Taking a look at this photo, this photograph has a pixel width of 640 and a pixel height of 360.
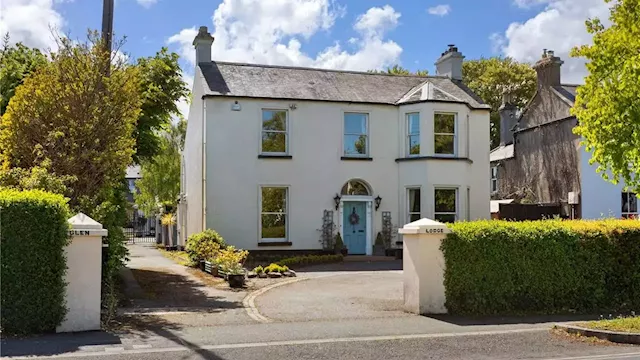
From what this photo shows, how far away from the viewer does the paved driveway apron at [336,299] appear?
38.0 feet

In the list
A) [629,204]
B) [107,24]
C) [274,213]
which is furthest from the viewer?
[629,204]

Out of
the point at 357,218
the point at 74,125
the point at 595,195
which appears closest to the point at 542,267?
the point at 74,125

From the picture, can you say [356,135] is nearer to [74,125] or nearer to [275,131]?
[275,131]

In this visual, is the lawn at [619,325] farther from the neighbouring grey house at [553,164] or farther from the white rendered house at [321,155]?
the neighbouring grey house at [553,164]

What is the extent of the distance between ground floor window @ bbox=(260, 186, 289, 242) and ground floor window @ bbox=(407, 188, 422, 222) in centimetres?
509

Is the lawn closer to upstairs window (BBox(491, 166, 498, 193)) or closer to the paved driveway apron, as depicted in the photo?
the paved driveway apron

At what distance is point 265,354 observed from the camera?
27.3 ft

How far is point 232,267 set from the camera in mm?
16094


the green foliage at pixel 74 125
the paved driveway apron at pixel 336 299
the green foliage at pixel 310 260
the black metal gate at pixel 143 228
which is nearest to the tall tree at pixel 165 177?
the black metal gate at pixel 143 228

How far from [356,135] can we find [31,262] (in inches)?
654

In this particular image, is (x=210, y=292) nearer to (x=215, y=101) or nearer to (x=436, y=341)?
(x=436, y=341)

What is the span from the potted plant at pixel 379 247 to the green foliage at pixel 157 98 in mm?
9738

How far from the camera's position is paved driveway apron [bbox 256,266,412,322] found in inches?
456

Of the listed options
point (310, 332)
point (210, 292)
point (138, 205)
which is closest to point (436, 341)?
point (310, 332)
